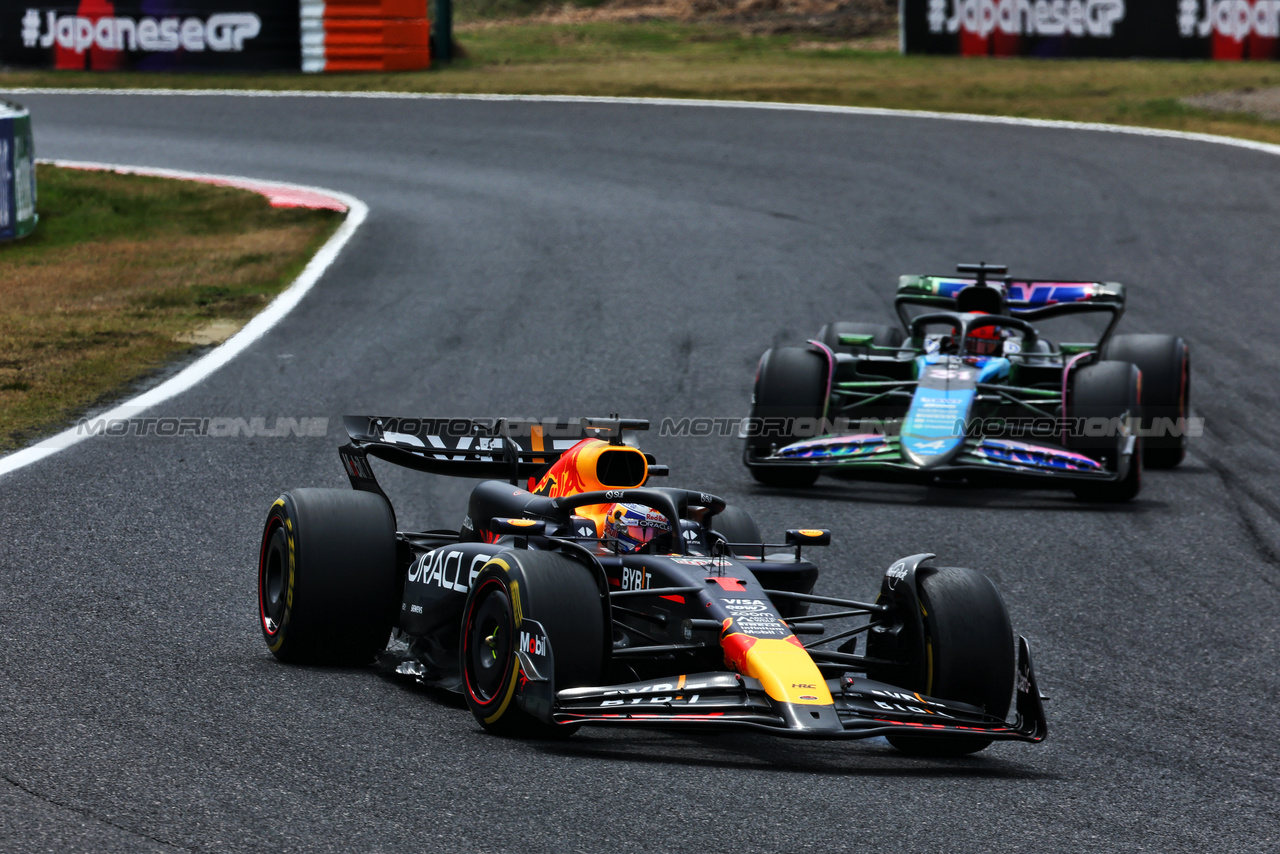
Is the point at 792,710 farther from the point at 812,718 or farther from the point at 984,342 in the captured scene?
the point at 984,342

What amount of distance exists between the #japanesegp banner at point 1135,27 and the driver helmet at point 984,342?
741 inches

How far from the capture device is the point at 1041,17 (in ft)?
96.4

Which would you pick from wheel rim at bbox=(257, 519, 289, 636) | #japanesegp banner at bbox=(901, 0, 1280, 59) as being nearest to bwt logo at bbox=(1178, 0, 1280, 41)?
#japanesegp banner at bbox=(901, 0, 1280, 59)

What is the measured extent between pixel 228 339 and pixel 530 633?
29.1 feet

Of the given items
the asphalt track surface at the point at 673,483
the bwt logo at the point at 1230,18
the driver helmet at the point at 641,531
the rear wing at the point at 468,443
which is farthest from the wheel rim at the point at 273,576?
the bwt logo at the point at 1230,18

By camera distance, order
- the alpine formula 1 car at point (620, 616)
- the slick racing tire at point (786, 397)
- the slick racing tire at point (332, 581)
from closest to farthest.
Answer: the alpine formula 1 car at point (620, 616) → the slick racing tire at point (332, 581) → the slick racing tire at point (786, 397)

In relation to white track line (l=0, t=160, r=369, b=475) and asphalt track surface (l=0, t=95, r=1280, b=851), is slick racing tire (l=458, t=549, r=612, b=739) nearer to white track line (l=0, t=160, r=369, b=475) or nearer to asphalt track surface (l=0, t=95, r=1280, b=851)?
asphalt track surface (l=0, t=95, r=1280, b=851)

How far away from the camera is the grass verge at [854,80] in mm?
26594

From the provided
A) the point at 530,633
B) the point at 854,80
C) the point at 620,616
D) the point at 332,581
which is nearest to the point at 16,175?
the point at 332,581

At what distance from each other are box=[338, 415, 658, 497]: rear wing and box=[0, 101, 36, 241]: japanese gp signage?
1022cm

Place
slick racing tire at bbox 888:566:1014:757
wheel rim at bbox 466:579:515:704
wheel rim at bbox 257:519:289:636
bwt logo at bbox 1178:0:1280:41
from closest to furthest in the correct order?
wheel rim at bbox 466:579:515:704
slick racing tire at bbox 888:566:1014:757
wheel rim at bbox 257:519:289:636
bwt logo at bbox 1178:0:1280:41

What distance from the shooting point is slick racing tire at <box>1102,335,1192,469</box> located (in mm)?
11883

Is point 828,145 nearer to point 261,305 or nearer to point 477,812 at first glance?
point 261,305

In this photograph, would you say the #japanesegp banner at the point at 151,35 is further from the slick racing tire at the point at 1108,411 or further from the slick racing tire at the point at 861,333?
the slick racing tire at the point at 1108,411
